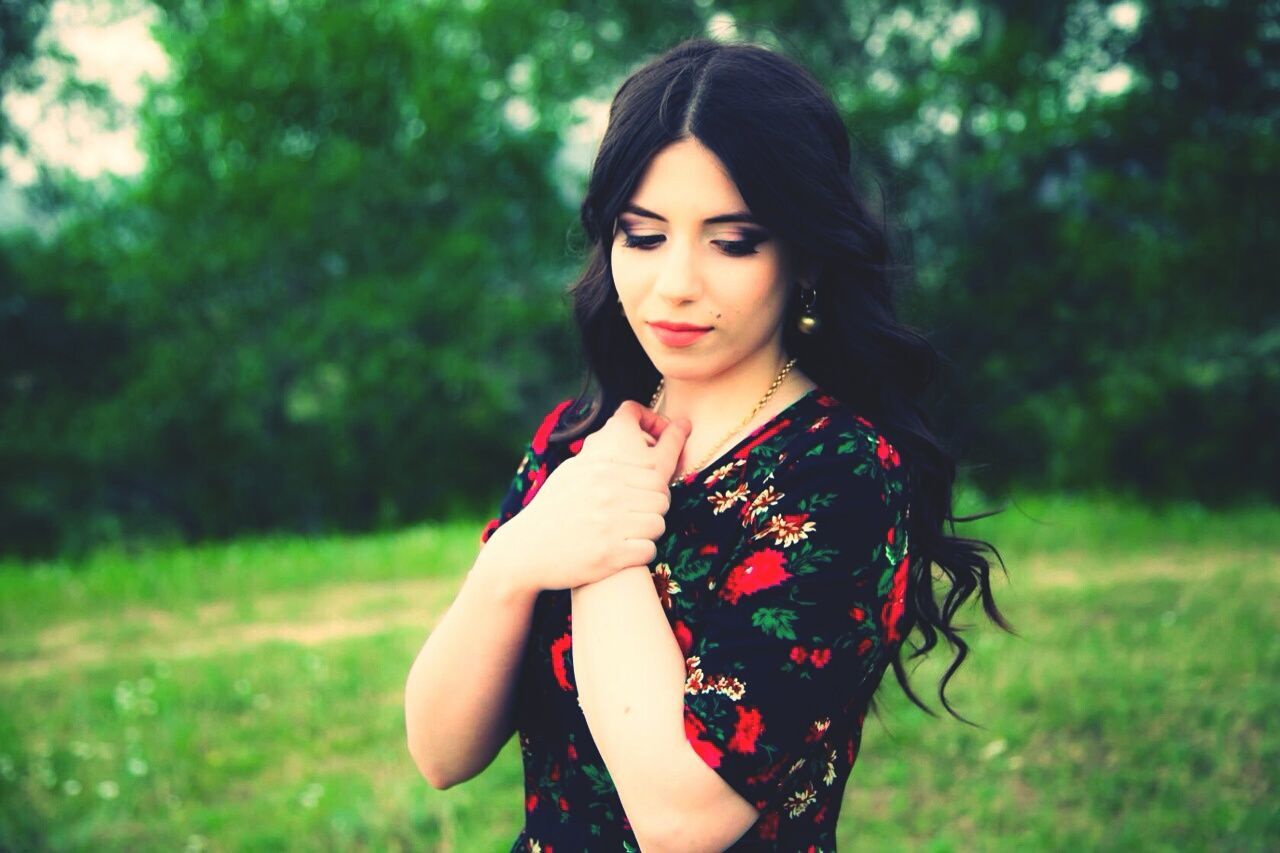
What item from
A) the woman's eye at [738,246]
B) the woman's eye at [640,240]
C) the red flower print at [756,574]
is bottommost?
the red flower print at [756,574]

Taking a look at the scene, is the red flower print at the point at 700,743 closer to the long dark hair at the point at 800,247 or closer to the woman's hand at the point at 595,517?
the woman's hand at the point at 595,517

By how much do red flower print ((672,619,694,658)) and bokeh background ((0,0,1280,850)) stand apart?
74cm

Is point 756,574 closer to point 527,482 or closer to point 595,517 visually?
point 595,517

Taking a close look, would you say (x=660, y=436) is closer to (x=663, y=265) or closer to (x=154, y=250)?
(x=663, y=265)

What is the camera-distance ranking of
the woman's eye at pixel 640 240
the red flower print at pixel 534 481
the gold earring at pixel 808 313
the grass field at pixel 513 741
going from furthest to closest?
the grass field at pixel 513 741 < the red flower print at pixel 534 481 < the gold earring at pixel 808 313 < the woman's eye at pixel 640 240

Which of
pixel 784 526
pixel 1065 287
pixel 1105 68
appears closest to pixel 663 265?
pixel 784 526

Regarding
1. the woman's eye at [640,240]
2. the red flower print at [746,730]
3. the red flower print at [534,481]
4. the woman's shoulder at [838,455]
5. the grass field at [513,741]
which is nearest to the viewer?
the red flower print at [746,730]

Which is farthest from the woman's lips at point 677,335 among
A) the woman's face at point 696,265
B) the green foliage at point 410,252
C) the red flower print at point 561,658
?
the green foliage at point 410,252

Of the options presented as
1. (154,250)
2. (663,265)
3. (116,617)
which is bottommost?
(116,617)

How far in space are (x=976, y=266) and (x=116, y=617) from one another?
33.4 ft

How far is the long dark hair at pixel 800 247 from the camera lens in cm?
144

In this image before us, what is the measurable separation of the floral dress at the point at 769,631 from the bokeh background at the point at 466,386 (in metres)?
0.55

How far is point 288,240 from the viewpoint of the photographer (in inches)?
623

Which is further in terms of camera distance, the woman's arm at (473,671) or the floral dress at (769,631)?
the woman's arm at (473,671)
